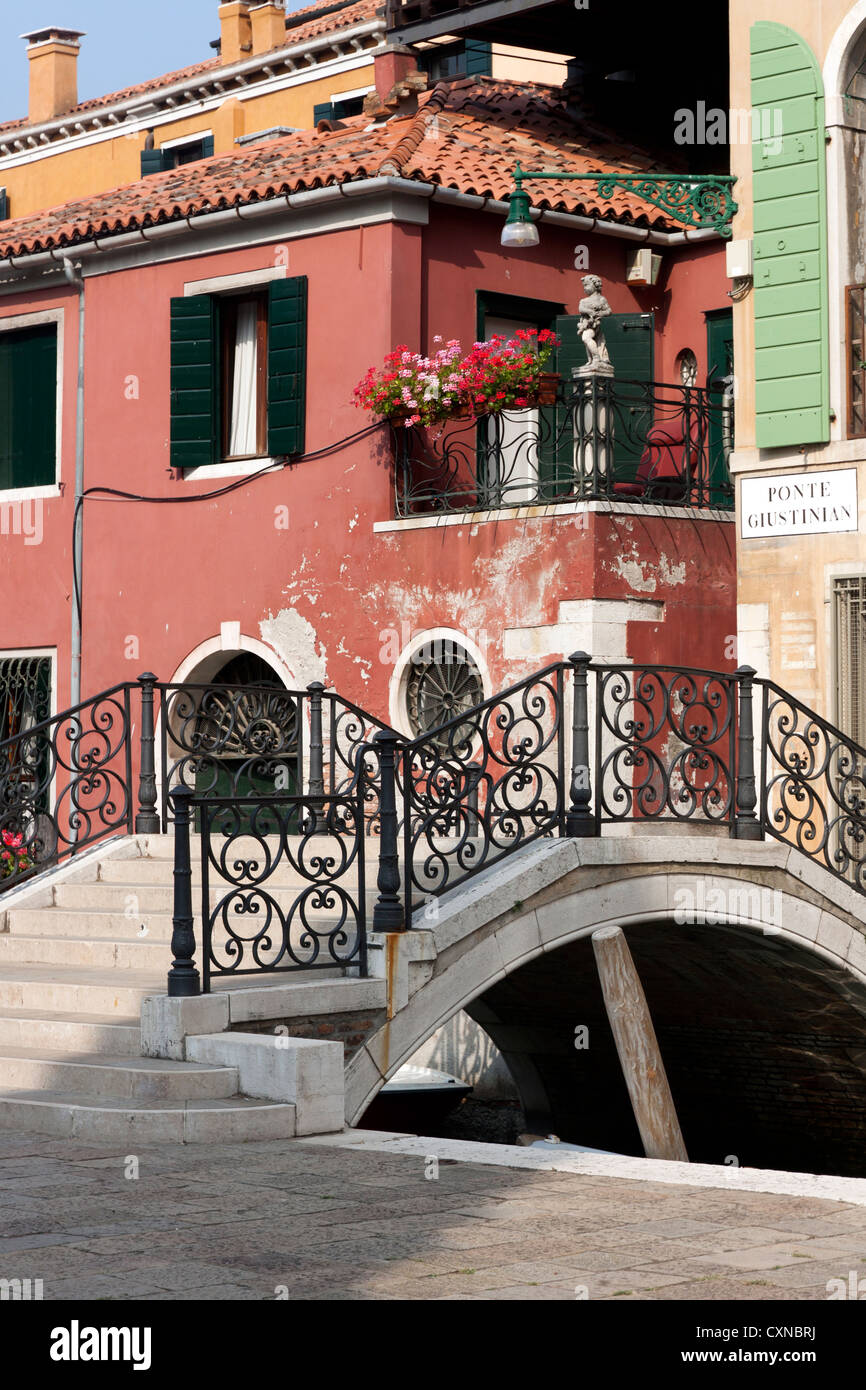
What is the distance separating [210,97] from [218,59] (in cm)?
152

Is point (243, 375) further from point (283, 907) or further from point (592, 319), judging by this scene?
point (283, 907)

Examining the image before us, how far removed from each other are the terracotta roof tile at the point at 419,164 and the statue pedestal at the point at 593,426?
7.47 ft

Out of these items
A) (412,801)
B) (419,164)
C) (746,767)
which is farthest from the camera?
(419,164)

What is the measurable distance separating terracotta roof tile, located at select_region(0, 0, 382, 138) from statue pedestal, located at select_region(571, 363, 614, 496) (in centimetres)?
1366

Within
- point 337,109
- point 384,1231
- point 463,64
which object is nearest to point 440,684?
point 384,1231

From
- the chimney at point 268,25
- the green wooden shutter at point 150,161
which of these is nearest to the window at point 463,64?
the chimney at point 268,25

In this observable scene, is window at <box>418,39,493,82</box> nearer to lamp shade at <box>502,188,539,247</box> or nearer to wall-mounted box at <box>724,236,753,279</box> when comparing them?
lamp shade at <box>502,188,539,247</box>

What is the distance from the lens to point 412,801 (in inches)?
391

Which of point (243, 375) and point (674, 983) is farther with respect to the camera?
point (243, 375)

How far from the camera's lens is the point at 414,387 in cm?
1541

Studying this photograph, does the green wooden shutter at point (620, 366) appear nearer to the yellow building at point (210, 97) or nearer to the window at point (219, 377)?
the window at point (219, 377)

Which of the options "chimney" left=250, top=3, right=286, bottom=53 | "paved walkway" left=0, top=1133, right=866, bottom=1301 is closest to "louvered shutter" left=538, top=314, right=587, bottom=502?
"paved walkway" left=0, top=1133, right=866, bottom=1301
